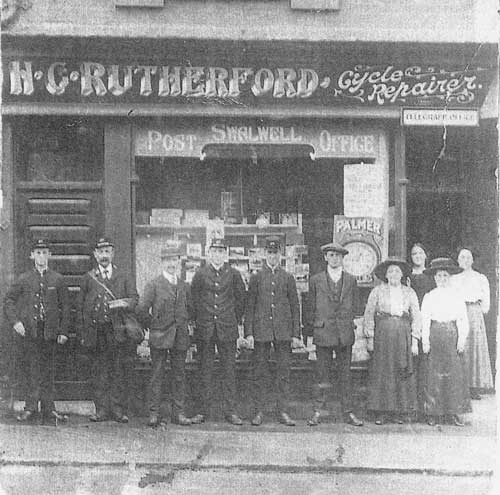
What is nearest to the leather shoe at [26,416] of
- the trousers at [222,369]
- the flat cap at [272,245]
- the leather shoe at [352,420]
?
the trousers at [222,369]

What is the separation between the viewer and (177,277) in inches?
286

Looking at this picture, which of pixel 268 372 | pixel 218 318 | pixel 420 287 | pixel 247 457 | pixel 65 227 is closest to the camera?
pixel 247 457

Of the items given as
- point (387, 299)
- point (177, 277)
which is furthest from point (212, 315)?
point (387, 299)

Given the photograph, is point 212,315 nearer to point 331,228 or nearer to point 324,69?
point 331,228

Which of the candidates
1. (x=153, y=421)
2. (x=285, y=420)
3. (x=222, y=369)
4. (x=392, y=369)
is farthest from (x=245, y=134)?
(x=153, y=421)

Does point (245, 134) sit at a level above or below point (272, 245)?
above

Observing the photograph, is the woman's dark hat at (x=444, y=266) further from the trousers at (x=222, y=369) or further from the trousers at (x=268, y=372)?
the trousers at (x=222, y=369)

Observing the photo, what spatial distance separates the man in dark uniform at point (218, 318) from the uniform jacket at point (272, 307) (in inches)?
4.7

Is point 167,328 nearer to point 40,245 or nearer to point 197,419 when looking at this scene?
point 197,419

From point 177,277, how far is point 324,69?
2.60 metres

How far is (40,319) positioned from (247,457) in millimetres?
2373

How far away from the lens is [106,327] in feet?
23.5

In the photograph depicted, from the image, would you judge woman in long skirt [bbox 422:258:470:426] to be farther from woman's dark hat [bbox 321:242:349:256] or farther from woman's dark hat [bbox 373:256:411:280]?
woman's dark hat [bbox 321:242:349:256]

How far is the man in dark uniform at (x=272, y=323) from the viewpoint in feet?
23.9
